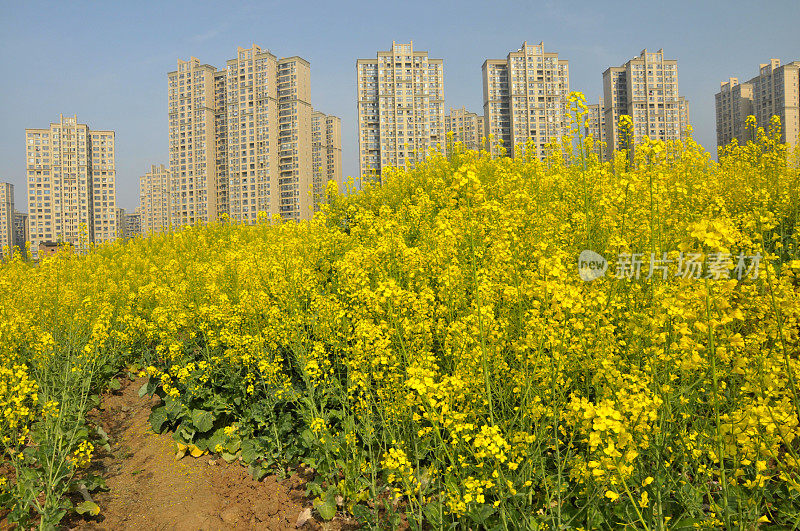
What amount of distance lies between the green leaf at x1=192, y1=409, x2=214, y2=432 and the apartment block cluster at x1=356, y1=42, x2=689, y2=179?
5558 cm

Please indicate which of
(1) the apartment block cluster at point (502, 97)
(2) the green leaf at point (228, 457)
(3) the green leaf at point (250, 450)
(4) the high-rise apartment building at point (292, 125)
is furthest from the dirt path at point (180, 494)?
(4) the high-rise apartment building at point (292, 125)

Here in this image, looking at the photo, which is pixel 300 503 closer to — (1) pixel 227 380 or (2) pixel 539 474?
(1) pixel 227 380

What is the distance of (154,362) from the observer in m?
5.50

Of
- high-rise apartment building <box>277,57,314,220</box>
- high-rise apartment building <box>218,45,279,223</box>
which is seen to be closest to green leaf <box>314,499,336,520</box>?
high-rise apartment building <box>218,45,279,223</box>

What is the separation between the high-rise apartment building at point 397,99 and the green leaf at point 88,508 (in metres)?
67.8

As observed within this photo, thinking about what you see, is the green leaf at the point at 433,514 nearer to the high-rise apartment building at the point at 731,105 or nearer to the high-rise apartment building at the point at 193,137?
the high-rise apartment building at the point at 731,105

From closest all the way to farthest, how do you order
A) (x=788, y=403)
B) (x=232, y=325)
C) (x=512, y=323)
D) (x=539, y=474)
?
(x=788, y=403)
(x=539, y=474)
(x=512, y=323)
(x=232, y=325)

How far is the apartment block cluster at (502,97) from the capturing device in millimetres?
63406

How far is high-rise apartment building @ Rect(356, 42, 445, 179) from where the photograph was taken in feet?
231

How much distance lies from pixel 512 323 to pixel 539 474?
1.11 meters

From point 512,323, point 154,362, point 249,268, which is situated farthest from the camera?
point 154,362

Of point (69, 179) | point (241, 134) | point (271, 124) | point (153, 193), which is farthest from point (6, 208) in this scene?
point (271, 124)

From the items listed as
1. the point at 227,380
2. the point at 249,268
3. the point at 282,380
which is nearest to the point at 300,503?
the point at 282,380

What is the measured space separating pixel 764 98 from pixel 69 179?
323 ft
